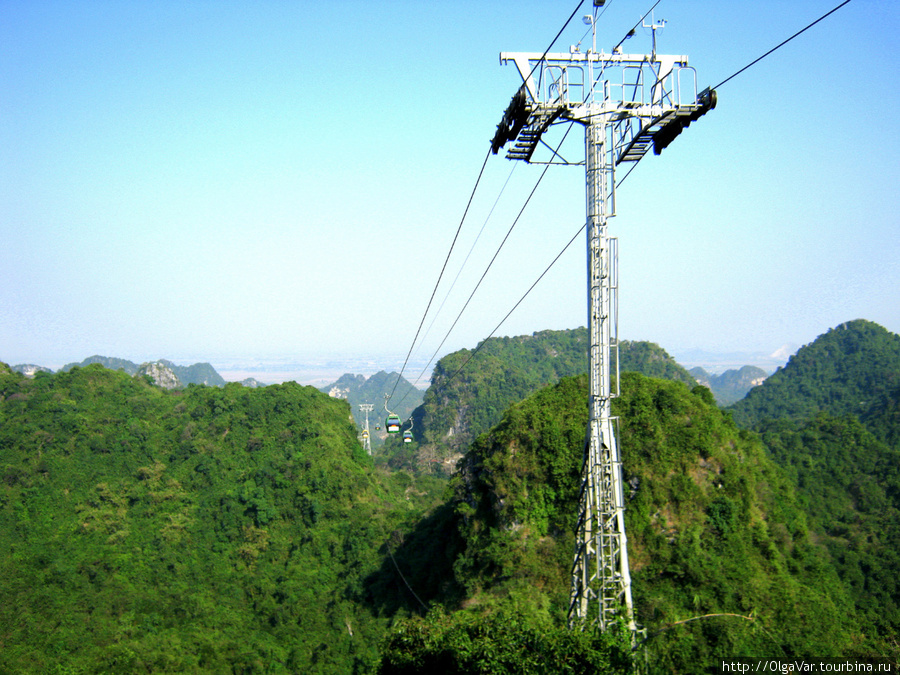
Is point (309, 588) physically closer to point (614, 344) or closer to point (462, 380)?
point (614, 344)

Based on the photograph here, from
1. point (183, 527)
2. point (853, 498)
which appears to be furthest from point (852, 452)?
point (183, 527)

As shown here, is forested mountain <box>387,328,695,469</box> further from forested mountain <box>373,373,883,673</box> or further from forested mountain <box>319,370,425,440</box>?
forested mountain <box>319,370,425,440</box>

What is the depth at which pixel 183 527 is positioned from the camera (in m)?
39.3

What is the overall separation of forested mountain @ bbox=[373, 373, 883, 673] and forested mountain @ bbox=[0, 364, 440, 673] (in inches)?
299

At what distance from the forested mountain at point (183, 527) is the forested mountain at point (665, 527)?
760 centimetres

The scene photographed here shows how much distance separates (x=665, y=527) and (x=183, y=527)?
96.0 ft

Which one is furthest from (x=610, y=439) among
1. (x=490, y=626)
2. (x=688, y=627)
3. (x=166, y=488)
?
(x=166, y=488)

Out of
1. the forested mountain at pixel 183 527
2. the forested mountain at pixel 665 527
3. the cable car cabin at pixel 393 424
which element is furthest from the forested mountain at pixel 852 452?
the forested mountain at pixel 183 527

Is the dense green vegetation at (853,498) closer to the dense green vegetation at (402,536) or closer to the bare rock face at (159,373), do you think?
the dense green vegetation at (402,536)

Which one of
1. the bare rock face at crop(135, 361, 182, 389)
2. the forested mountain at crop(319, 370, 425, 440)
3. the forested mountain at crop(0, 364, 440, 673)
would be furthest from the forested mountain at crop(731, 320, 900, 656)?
the forested mountain at crop(319, 370, 425, 440)

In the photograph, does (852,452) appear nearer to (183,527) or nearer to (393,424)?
(393,424)

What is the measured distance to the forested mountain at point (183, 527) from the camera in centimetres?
2880

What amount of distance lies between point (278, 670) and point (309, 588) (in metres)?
7.16

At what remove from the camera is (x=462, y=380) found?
7925cm
